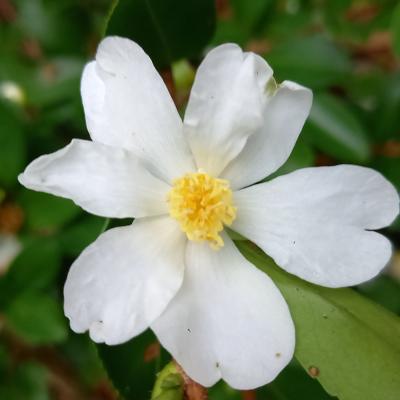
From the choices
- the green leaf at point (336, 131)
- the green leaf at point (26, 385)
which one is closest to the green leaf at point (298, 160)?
the green leaf at point (336, 131)

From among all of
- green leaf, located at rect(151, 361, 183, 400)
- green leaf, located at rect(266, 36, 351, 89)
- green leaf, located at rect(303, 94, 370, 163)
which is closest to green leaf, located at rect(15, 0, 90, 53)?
green leaf, located at rect(266, 36, 351, 89)

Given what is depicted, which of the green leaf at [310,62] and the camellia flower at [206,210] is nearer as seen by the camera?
the camellia flower at [206,210]

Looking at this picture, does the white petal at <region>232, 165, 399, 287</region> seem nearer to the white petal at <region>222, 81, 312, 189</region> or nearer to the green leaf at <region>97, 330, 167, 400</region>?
the white petal at <region>222, 81, 312, 189</region>

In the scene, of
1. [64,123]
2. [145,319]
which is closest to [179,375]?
[145,319]

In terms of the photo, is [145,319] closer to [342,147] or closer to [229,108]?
[229,108]

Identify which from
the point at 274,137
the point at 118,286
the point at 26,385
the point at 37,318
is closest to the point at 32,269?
the point at 37,318

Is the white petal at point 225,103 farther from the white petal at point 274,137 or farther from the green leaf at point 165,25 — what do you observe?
the green leaf at point 165,25
